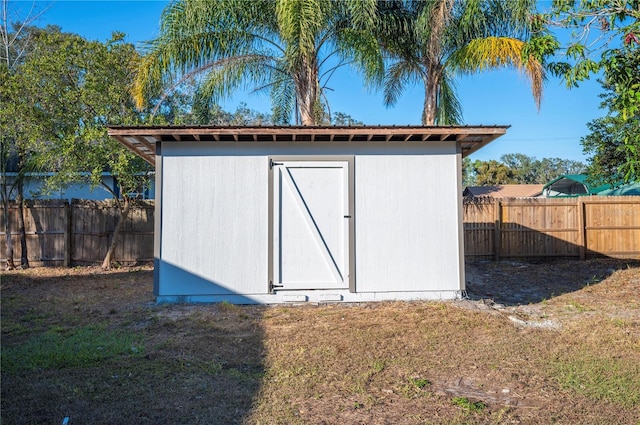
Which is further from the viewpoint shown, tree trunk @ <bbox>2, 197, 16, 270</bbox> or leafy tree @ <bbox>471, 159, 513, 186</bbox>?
leafy tree @ <bbox>471, 159, 513, 186</bbox>

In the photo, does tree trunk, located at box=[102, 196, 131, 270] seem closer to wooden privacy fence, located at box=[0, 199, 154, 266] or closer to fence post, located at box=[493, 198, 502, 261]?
wooden privacy fence, located at box=[0, 199, 154, 266]

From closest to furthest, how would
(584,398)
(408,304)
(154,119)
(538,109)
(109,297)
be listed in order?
1. (584,398)
2. (408,304)
3. (109,297)
4. (538,109)
5. (154,119)

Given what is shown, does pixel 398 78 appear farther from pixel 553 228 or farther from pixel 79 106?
pixel 79 106

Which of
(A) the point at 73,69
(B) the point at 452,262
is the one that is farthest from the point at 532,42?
(A) the point at 73,69

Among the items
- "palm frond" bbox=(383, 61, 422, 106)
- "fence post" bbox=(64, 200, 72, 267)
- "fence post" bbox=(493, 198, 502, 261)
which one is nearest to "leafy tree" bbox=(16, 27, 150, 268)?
"fence post" bbox=(64, 200, 72, 267)

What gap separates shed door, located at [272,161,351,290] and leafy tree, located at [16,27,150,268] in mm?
4690

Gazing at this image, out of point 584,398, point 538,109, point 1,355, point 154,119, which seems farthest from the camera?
point 154,119

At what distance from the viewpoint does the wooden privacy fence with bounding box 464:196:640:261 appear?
13.1 metres

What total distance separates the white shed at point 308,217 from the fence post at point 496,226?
246 inches

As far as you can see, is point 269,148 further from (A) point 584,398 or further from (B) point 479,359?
(A) point 584,398

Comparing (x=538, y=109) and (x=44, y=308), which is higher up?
(x=538, y=109)

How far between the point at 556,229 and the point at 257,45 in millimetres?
9051

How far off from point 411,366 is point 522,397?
103 centimetres

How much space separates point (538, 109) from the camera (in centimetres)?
959
